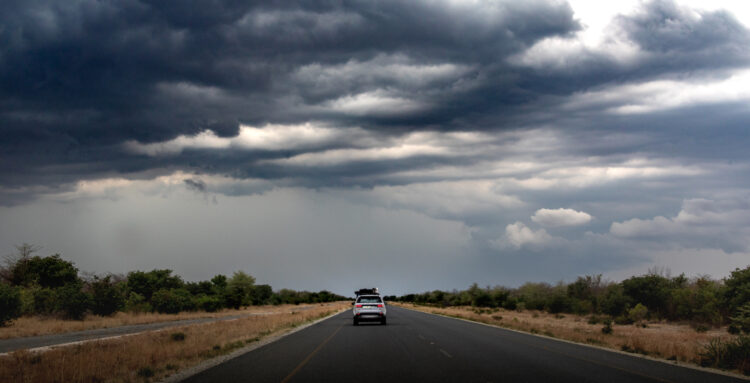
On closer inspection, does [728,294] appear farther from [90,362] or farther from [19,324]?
[19,324]

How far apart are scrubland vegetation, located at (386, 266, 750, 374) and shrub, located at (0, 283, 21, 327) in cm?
3432

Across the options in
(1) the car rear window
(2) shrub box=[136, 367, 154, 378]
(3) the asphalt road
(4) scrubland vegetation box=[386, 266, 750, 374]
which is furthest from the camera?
(1) the car rear window

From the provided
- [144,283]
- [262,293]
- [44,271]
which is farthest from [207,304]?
[262,293]

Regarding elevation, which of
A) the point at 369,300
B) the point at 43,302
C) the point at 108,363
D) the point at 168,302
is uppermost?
the point at 369,300

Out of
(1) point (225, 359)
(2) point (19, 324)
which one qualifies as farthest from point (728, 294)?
(2) point (19, 324)

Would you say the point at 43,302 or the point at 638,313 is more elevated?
the point at 638,313

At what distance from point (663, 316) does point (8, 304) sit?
2099 inches

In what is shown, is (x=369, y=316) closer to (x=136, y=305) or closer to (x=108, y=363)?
(x=108, y=363)

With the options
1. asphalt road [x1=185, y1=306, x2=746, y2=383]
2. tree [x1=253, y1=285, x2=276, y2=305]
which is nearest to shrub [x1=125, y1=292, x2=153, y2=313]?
asphalt road [x1=185, y1=306, x2=746, y2=383]

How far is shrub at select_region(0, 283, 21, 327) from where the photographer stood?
3988cm

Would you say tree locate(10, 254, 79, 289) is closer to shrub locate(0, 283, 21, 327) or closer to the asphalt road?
shrub locate(0, 283, 21, 327)

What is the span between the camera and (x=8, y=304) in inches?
1597

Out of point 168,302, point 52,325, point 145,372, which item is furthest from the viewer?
point 168,302

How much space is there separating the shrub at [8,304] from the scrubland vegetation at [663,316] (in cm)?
3432
